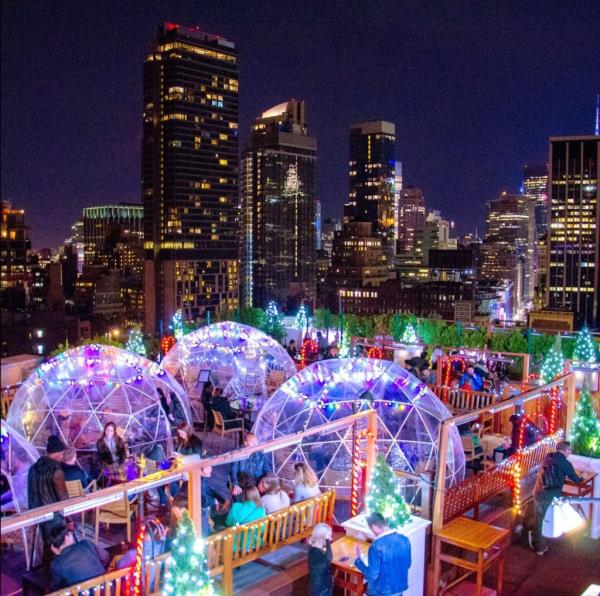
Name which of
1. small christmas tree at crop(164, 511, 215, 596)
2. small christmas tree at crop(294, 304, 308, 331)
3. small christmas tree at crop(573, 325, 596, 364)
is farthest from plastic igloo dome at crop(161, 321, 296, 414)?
small christmas tree at crop(164, 511, 215, 596)

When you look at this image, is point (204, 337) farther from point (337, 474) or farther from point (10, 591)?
point (10, 591)

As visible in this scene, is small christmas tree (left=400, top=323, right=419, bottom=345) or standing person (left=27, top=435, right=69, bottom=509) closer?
standing person (left=27, top=435, right=69, bottom=509)

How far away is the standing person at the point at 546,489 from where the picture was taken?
7492mm

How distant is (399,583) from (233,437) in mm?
7380

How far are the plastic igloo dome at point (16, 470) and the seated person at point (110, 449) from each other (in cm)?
121

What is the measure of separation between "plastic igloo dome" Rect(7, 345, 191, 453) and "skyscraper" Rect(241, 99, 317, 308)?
156807mm

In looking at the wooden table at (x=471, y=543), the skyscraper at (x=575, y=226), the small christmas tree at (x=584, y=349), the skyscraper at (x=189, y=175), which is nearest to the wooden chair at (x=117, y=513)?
the wooden table at (x=471, y=543)

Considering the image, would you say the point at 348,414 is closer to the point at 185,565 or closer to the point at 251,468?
the point at 251,468

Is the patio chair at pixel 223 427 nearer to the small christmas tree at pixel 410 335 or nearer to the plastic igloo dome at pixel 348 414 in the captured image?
the plastic igloo dome at pixel 348 414

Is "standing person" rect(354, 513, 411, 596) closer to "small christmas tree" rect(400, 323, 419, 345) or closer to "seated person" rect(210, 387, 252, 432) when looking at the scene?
"seated person" rect(210, 387, 252, 432)

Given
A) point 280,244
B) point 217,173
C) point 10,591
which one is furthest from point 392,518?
point 280,244

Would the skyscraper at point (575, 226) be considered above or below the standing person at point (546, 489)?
above

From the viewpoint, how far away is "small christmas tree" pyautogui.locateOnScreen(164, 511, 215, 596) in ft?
16.7

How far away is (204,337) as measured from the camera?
54.9 ft
